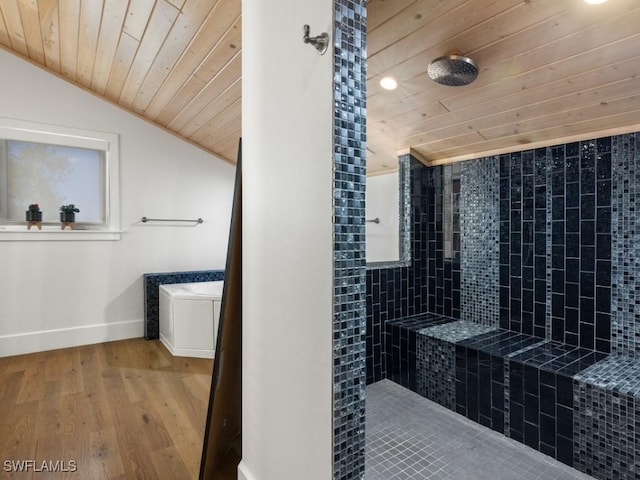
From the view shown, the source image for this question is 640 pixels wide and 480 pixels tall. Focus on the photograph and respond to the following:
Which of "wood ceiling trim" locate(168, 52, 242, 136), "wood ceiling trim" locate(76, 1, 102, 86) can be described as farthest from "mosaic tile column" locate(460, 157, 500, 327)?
"wood ceiling trim" locate(76, 1, 102, 86)

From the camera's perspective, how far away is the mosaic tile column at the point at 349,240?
0.90m

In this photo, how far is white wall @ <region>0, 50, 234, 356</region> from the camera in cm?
298

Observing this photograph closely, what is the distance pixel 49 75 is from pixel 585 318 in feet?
14.0

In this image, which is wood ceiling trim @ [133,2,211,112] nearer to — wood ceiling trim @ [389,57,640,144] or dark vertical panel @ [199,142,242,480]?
dark vertical panel @ [199,142,242,480]

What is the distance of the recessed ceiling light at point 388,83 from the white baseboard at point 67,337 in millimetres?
3024

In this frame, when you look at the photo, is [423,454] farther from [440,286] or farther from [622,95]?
[622,95]

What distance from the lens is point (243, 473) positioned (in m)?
1.38

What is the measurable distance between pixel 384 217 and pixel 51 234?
9.16ft

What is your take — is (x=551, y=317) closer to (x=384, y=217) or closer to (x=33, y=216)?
(x=384, y=217)

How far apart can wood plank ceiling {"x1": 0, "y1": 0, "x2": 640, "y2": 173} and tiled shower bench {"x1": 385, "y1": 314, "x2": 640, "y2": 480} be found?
1158 millimetres

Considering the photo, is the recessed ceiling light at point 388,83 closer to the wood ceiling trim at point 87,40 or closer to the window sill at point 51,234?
the wood ceiling trim at point 87,40

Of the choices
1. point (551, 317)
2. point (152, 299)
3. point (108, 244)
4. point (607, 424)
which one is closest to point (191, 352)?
point (152, 299)

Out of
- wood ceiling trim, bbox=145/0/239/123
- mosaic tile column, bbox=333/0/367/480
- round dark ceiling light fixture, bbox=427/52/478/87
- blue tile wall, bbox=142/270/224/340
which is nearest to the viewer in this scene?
mosaic tile column, bbox=333/0/367/480

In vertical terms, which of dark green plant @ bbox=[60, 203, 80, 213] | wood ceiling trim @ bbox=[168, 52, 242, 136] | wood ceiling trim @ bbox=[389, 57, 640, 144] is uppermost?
wood ceiling trim @ bbox=[168, 52, 242, 136]
